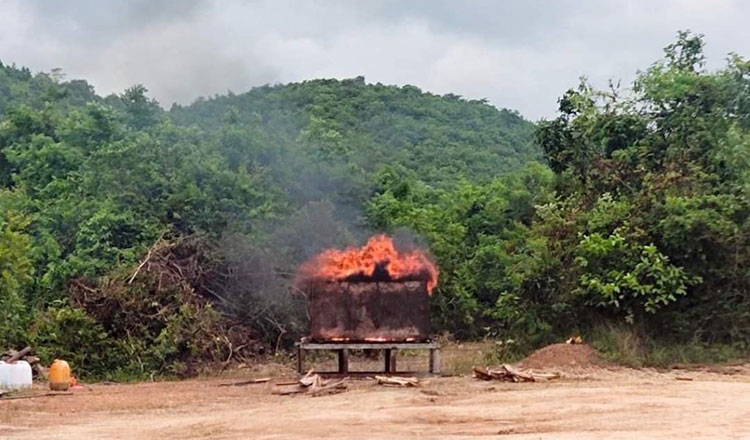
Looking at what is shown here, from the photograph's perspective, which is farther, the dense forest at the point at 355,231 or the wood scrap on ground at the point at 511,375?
the dense forest at the point at 355,231

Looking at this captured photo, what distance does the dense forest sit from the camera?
16781 mm

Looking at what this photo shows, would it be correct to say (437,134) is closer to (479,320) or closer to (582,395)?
(479,320)

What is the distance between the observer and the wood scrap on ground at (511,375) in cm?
1389

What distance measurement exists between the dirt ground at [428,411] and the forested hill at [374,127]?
13.1 meters

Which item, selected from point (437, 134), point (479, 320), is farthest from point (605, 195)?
point (437, 134)

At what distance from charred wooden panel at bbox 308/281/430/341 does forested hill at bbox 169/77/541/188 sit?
10527 millimetres

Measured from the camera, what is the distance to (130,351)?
17562 mm

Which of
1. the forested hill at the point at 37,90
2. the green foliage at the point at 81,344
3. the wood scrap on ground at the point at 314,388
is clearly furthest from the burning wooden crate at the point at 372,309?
the forested hill at the point at 37,90

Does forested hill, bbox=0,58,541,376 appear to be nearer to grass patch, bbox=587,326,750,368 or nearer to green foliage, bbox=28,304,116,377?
green foliage, bbox=28,304,116,377

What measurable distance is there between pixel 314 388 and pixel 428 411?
288 centimetres

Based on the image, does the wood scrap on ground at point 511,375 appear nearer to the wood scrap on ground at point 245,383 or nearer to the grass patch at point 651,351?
the grass patch at point 651,351

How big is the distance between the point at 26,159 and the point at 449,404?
19944 mm

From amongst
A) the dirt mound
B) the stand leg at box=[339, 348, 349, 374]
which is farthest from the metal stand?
the dirt mound

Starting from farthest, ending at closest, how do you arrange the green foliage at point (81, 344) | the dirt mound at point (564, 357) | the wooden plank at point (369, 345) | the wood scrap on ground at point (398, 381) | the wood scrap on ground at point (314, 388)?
the green foliage at point (81, 344)
the dirt mound at point (564, 357)
the wooden plank at point (369, 345)
the wood scrap on ground at point (398, 381)
the wood scrap on ground at point (314, 388)
